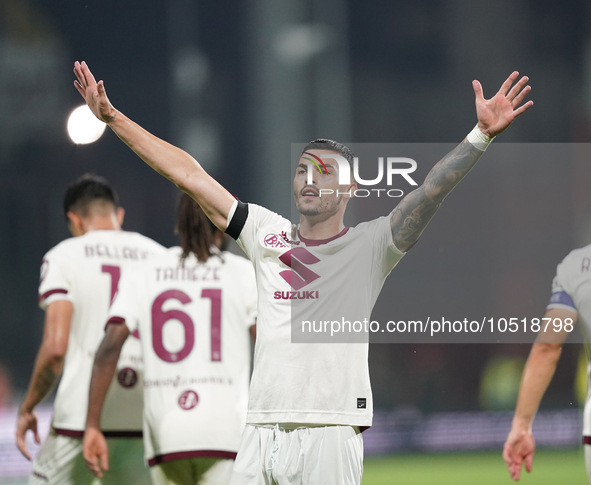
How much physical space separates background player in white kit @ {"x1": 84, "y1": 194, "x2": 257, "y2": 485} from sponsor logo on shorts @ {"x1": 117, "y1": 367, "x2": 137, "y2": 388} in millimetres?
372

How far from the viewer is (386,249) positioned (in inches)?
110

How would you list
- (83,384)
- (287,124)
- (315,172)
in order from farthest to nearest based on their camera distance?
(287,124) → (83,384) → (315,172)

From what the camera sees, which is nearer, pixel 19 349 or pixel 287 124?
pixel 287 124

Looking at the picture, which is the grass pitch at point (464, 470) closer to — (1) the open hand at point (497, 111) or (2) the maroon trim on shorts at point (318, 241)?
(2) the maroon trim on shorts at point (318, 241)

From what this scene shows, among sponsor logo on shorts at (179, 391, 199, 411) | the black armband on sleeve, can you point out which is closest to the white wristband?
the black armband on sleeve

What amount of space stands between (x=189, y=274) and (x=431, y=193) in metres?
1.56

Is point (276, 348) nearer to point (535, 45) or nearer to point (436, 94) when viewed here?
point (436, 94)

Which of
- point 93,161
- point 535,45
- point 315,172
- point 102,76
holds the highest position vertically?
point 535,45

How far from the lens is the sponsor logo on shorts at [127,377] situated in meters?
4.07

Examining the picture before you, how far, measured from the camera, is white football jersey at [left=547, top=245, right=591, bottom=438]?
133 inches

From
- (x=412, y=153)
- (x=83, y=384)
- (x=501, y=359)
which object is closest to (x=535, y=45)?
(x=412, y=153)

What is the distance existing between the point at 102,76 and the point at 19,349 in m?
3.80

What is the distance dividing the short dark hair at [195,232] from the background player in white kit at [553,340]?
5.67 ft

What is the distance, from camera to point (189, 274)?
3.69 m
